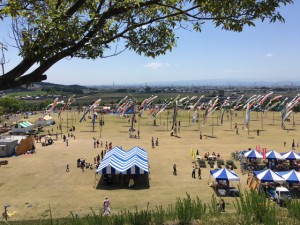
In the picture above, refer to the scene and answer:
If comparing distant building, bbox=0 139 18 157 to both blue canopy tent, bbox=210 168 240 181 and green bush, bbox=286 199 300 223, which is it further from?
green bush, bbox=286 199 300 223

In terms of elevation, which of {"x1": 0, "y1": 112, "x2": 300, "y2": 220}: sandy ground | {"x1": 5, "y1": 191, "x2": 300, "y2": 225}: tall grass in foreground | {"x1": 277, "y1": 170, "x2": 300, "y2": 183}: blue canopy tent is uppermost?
{"x1": 5, "y1": 191, "x2": 300, "y2": 225}: tall grass in foreground

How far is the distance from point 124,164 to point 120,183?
1.28 metres

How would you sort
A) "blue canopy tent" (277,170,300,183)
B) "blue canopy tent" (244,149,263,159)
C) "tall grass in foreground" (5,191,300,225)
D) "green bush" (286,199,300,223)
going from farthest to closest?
"blue canopy tent" (244,149,263,159)
"blue canopy tent" (277,170,300,183)
"green bush" (286,199,300,223)
"tall grass in foreground" (5,191,300,225)

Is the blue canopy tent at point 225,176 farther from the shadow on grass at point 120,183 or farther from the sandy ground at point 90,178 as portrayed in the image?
the shadow on grass at point 120,183

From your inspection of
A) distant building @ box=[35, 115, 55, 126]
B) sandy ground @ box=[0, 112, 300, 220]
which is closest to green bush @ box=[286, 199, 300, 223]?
sandy ground @ box=[0, 112, 300, 220]

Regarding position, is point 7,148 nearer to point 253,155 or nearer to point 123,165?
point 123,165

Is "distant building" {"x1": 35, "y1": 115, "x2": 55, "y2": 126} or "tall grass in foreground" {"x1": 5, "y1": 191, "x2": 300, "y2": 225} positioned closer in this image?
"tall grass in foreground" {"x1": 5, "y1": 191, "x2": 300, "y2": 225}

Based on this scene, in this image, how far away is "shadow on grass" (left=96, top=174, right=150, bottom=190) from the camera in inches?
792

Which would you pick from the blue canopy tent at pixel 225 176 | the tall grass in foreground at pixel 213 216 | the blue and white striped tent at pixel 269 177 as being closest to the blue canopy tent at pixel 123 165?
the blue canopy tent at pixel 225 176

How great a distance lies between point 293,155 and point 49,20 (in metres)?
24.2

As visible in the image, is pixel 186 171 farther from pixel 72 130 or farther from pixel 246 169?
pixel 72 130

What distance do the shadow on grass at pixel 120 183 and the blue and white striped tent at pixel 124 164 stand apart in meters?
0.80

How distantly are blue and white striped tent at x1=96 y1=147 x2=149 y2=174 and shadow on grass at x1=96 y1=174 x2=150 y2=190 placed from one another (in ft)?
2.61

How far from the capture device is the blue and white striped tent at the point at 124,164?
2003 centimetres
